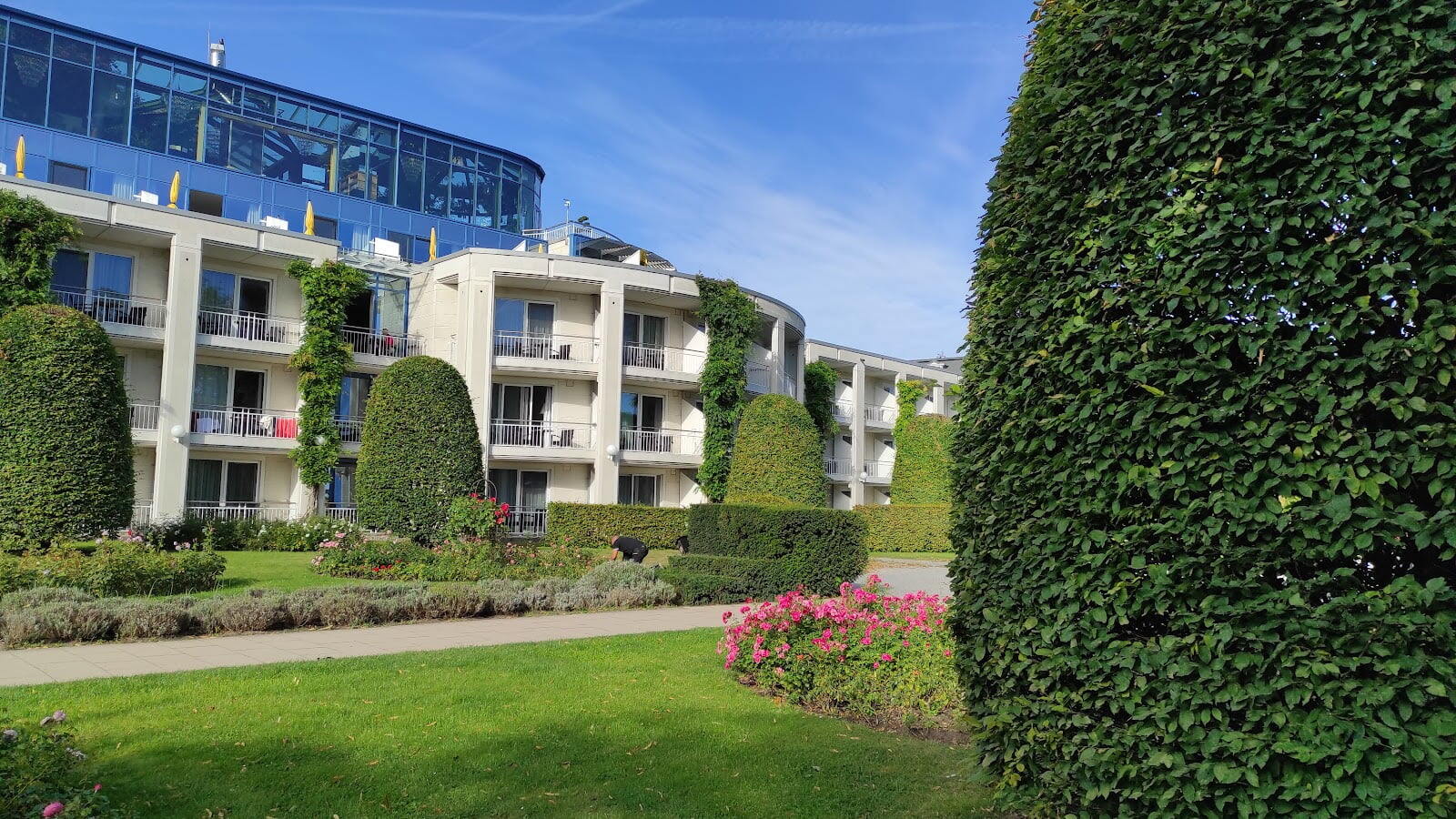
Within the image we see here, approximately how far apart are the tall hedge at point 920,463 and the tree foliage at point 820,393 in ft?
10.7

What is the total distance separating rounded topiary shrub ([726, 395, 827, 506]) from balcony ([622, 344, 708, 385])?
6.38 m

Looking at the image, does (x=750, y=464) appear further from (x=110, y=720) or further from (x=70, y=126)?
(x=70, y=126)

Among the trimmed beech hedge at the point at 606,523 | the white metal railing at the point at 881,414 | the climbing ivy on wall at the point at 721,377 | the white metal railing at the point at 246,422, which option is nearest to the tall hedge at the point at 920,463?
the white metal railing at the point at 881,414

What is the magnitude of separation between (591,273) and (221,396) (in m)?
11.7

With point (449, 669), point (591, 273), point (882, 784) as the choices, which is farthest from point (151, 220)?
point (882, 784)

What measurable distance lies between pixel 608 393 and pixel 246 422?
424 inches

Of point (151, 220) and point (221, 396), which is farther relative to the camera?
point (221, 396)

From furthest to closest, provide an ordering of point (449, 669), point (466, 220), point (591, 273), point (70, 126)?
point (466, 220), point (70, 126), point (591, 273), point (449, 669)

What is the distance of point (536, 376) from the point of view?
30.9 metres

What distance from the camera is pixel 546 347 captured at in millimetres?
30953

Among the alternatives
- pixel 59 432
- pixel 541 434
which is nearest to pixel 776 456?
pixel 541 434

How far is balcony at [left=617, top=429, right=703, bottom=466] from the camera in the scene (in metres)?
30.8

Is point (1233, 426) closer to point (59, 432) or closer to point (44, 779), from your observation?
point (44, 779)

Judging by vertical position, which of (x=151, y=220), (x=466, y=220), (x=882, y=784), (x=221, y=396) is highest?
(x=466, y=220)
